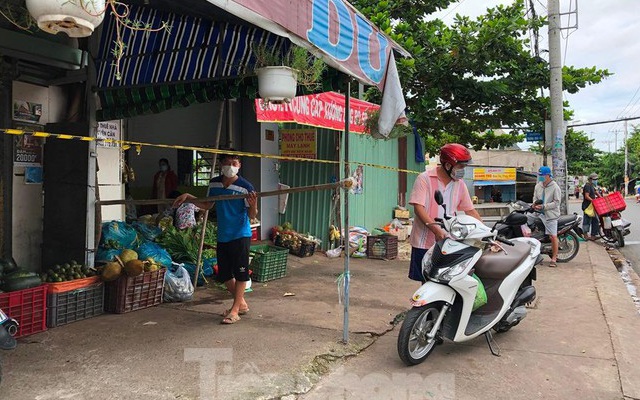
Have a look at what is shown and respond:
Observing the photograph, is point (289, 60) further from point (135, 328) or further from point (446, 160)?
point (135, 328)

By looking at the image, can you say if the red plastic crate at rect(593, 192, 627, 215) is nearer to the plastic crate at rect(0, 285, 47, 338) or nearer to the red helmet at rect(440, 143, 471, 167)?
the red helmet at rect(440, 143, 471, 167)

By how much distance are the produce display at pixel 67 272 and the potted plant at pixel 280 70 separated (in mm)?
2501

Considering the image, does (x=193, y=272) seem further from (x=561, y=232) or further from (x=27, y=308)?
(x=561, y=232)

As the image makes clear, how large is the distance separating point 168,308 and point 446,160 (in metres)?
3.28

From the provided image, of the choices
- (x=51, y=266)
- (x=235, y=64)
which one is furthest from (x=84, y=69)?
(x=51, y=266)

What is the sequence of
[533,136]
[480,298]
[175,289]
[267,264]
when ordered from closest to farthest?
[480,298]
[175,289]
[267,264]
[533,136]

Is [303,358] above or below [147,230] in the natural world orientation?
below

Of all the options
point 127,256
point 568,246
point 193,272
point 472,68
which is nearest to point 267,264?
point 193,272

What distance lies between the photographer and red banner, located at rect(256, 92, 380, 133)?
23.8ft

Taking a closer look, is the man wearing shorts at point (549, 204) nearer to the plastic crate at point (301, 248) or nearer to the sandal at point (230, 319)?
the plastic crate at point (301, 248)

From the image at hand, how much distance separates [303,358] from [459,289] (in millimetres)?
1354

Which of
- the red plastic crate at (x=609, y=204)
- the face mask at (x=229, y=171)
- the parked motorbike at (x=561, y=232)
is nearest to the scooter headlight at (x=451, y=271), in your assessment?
the face mask at (x=229, y=171)

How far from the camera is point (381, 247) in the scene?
9219mm

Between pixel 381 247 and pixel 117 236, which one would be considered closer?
pixel 117 236
